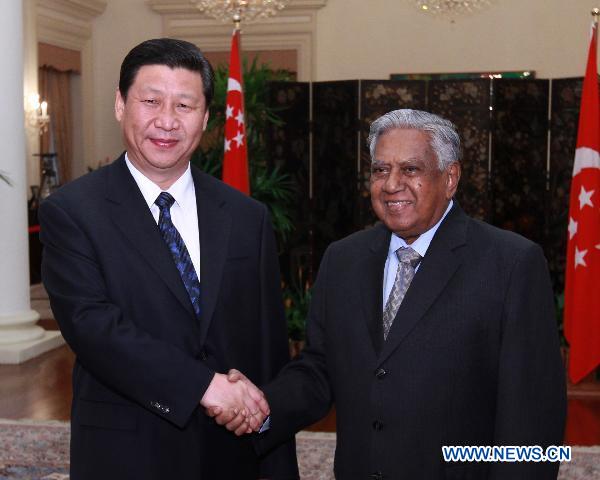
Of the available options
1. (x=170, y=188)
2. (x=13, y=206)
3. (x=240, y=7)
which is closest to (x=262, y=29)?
(x=240, y=7)

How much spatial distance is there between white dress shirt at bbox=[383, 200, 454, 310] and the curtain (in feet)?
37.7

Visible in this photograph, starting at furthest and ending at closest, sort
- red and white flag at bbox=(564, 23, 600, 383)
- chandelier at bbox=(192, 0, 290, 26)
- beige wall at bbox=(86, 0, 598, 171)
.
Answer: beige wall at bbox=(86, 0, 598, 171) < chandelier at bbox=(192, 0, 290, 26) < red and white flag at bbox=(564, 23, 600, 383)

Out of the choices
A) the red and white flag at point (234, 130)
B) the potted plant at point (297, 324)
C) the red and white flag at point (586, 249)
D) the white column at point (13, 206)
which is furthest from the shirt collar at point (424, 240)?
the white column at point (13, 206)

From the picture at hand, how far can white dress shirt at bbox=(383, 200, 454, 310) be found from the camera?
217cm

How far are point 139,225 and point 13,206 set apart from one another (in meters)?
5.21

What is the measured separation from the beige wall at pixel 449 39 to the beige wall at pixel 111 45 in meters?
2.69

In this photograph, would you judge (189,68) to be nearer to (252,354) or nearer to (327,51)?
(252,354)

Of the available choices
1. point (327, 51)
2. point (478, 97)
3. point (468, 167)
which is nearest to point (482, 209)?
→ point (468, 167)

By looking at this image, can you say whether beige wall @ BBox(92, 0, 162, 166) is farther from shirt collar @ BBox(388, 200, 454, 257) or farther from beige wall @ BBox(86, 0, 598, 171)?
shirt collar @ BBox(388, 200, 454, 257)

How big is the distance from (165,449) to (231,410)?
0.66ft

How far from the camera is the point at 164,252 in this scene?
2148 millimetres

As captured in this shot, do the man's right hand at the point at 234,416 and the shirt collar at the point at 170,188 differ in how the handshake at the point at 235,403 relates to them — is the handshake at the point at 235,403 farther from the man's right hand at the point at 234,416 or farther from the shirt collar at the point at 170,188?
the shirt collar at the point at 170,188

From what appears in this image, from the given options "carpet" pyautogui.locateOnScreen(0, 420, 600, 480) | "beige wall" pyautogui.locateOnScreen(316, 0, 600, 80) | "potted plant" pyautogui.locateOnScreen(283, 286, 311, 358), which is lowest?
"carpet" pyautogui.locateOnScreen(0, 420, 600, 480)

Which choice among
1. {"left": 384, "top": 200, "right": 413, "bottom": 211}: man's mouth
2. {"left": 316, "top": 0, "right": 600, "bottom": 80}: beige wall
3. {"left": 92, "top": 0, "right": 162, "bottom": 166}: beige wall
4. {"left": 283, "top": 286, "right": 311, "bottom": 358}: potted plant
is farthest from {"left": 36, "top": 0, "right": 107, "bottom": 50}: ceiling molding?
{"left": 384, "top": 200, "right": 413, "bottom": 211}: man's mouth
